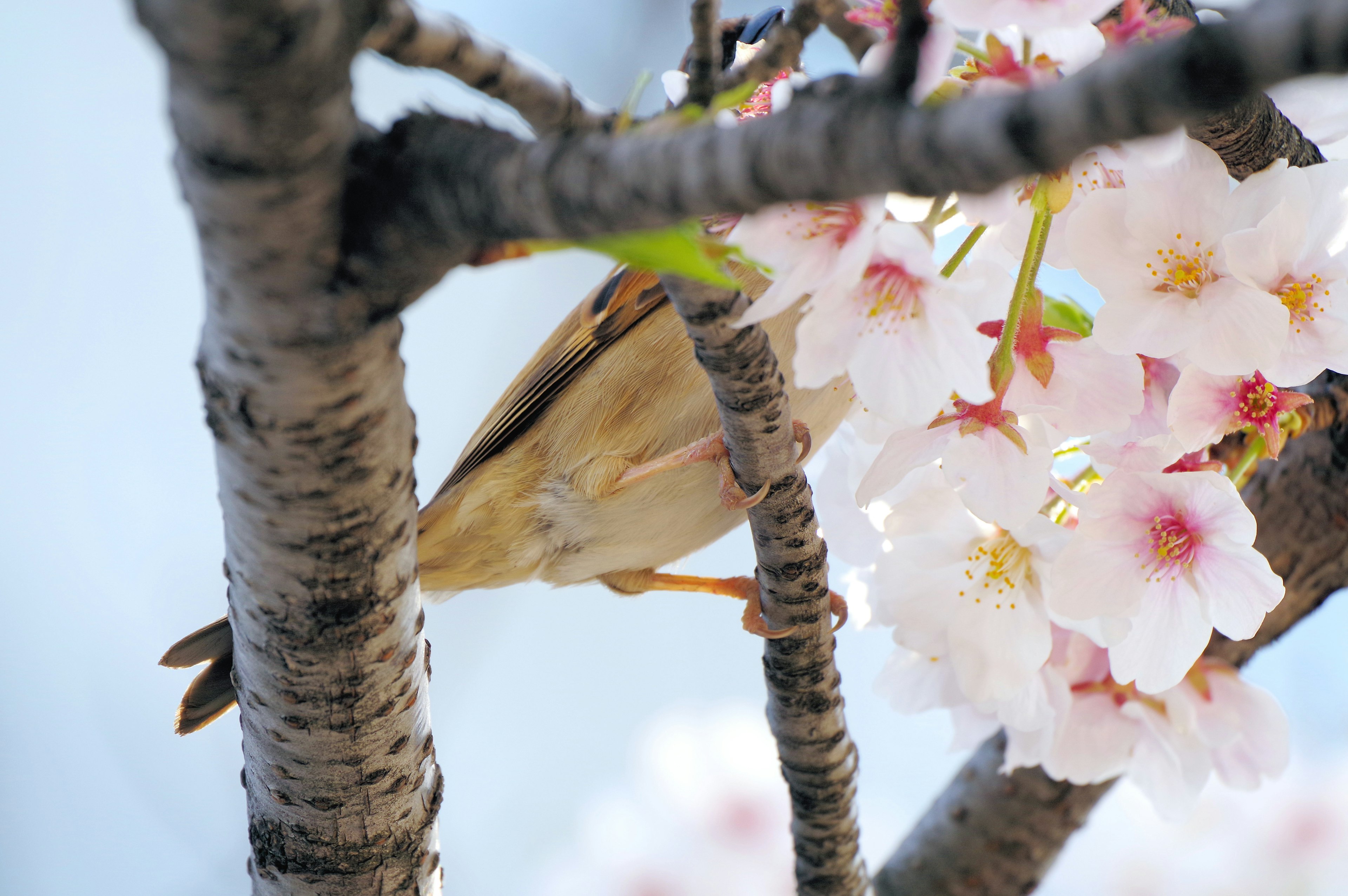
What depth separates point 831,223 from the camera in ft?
2.08

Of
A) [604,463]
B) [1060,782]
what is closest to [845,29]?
[604,463]

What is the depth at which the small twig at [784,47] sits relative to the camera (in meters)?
0.55

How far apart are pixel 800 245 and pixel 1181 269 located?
0.33 meters

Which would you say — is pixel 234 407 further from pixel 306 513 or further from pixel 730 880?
pixel 730 880

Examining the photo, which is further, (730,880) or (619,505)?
(730,880)

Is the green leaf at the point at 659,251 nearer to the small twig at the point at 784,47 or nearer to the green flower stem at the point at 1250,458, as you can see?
the small twig at the point at 784,47

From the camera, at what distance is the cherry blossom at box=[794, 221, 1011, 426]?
63 centimetres

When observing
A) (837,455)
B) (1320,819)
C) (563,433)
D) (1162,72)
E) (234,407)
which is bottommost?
(1320,819)

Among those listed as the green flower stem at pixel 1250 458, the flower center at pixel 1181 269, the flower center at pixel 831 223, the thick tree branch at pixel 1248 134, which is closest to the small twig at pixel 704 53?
the flower center at pixel 831 223

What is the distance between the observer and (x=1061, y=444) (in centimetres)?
94

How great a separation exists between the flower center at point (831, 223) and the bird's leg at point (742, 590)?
0.53 meters

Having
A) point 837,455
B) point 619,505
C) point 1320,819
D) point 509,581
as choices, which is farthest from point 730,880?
point 1320,819

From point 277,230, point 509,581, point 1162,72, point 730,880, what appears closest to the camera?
point 1162,72

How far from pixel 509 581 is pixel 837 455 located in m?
0.60
